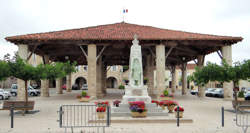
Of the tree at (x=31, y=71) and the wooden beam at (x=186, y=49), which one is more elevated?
the wooden beam at (x=186, y=49)

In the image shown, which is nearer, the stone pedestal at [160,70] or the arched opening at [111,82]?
the stone pedestal at [160,70]

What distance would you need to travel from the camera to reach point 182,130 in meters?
7.31

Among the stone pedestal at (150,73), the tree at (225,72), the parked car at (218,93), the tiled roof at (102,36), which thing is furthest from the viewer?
the parked car at (218,93)

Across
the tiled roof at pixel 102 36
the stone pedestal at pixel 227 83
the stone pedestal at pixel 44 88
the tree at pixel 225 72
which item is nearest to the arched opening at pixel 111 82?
the stone pedestal at pixel 44 88

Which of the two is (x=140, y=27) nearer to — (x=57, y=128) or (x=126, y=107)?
(x=126, y=107)

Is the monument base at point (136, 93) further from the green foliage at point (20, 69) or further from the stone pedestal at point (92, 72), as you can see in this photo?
the stone pedestal at point (92, 72)

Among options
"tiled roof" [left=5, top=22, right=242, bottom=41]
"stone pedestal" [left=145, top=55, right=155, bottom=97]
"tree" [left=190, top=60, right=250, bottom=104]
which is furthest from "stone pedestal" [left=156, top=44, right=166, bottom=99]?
"tree" [left=190, top=60, right=250, bottom=104]

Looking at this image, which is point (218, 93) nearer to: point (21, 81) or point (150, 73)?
point (150, 73)

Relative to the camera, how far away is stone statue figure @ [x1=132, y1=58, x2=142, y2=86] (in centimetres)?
1102

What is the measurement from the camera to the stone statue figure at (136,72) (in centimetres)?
1102

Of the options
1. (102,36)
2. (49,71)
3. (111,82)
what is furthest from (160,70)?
(111,82)

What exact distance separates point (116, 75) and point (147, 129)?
40.5 meters

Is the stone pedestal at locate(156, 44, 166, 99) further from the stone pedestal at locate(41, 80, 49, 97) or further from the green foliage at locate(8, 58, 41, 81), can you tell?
the stone pedestal at locate(41, 80, 49, 97)

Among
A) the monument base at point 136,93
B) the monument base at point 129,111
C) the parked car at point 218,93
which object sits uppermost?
the monument base at point 136,93
